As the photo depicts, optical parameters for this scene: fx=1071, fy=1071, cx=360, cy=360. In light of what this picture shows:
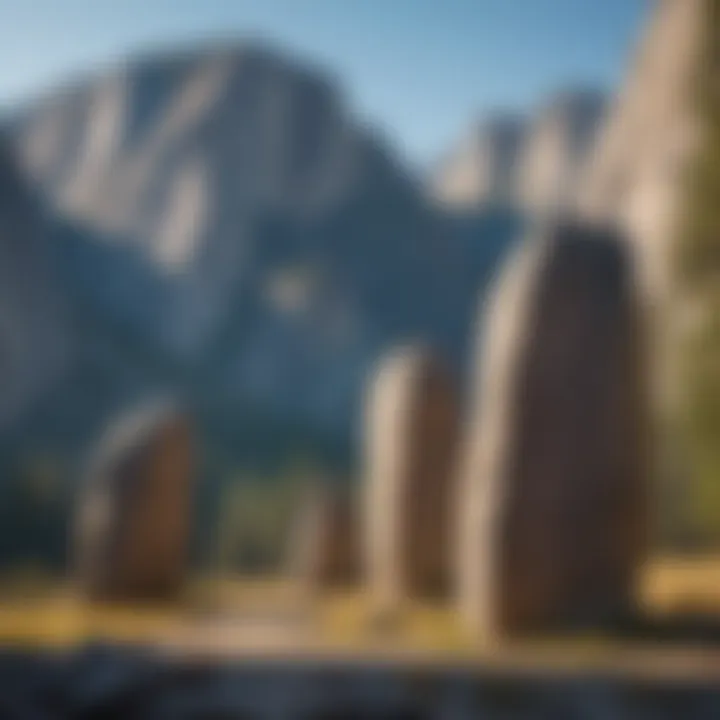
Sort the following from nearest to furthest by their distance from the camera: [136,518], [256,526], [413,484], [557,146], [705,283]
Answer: [705,283]
[136,518]
[413,484]
[256,526]
[557,146]

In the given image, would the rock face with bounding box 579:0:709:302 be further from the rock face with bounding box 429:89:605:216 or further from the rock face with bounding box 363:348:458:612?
the rock face with bounding box 429:89:605:216

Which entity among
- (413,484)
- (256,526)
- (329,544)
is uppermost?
(256,526)

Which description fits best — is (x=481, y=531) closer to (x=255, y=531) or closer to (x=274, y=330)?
(x=255, y=531)

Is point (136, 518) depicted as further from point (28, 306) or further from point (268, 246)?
point (268, 246)

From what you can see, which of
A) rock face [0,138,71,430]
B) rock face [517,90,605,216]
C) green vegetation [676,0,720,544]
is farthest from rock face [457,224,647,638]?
rock face [517,90,605,216]

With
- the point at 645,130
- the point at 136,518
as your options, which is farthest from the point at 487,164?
the point at 136,518

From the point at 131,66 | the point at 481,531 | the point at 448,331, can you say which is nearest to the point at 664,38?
the point at 131,66

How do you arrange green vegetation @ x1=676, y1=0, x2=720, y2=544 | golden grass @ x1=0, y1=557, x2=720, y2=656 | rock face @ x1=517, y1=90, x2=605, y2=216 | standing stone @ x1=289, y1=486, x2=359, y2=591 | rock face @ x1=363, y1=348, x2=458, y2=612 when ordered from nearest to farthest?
golden grass @ x1=0, y1=557, x2=720, y2=656, green vegetation @ x1=676, y1=0, x2=720, y2=544, rock face @ x1=363, y1=348, x2=458, y2=612, standing stone @ x1=289, y1=486, x2=359, y2=591, rock face @ x1=517, y1=90, x2=605, y2=216

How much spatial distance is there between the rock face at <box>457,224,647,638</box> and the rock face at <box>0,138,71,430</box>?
613 cm

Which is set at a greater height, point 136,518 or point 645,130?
point 645,130

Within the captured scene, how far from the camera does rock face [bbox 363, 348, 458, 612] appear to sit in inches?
419

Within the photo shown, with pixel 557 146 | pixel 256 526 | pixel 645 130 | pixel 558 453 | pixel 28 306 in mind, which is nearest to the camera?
pixel 558 453

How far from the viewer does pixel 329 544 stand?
1369 cm

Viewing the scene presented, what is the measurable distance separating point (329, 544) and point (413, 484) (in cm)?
330
